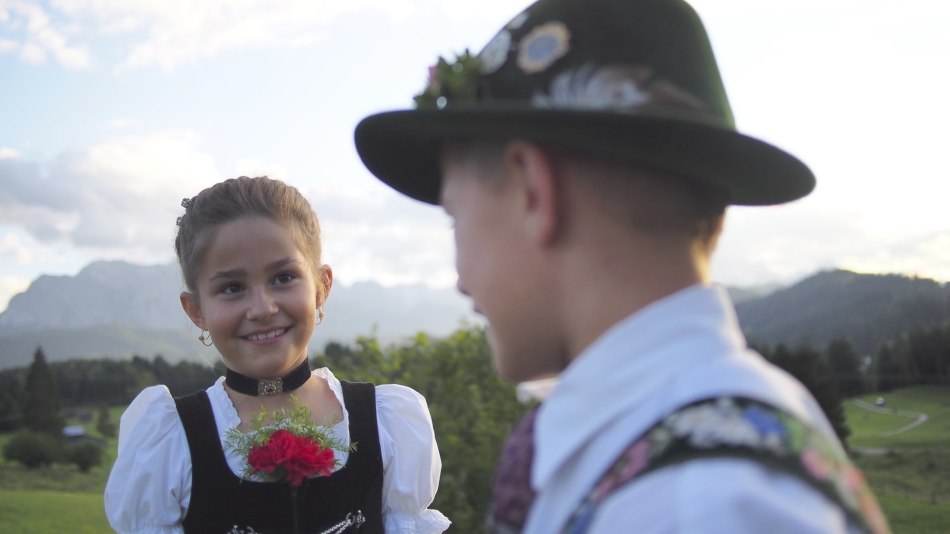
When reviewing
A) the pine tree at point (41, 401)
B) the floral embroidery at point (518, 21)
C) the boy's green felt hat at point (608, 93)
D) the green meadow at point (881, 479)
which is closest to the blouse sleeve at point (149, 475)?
the boy's green felt hat at point (608, 93)

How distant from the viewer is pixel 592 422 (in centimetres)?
125

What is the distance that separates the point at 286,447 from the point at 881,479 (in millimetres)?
18425

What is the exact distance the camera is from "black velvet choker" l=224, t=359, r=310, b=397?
123 inches

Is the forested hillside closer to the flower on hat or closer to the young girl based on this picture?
the young girl

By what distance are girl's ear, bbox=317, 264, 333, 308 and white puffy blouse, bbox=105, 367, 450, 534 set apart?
310 millimetres

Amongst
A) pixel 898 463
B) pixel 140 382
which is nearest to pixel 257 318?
pixel 898 463

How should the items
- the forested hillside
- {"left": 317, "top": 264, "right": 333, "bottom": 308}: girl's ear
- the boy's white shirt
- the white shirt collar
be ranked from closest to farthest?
the boy's white shirt, the white shirt collar, {"left": 317, "top": 264, "right": 333, "bottom": 308}: girl's ear, the forested hillside

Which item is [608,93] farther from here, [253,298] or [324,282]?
[324,282]

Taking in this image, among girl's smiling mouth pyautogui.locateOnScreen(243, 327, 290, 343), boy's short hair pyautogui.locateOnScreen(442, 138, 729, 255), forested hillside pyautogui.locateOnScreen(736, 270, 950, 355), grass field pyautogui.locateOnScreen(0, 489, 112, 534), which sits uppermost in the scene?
boy's short hair pyautogui.locateOnScreen(442, 138, 729, 255)

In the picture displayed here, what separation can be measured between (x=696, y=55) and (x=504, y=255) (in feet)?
1.66

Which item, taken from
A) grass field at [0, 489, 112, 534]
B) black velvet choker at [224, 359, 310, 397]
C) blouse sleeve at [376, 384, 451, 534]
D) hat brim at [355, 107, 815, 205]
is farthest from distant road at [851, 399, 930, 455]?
hat brim at [355, 107, 815, 205]

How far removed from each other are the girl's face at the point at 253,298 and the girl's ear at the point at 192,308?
0.32ft

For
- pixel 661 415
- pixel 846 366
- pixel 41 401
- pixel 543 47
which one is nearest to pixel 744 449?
pixel 661 415

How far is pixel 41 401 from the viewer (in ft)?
94.1
